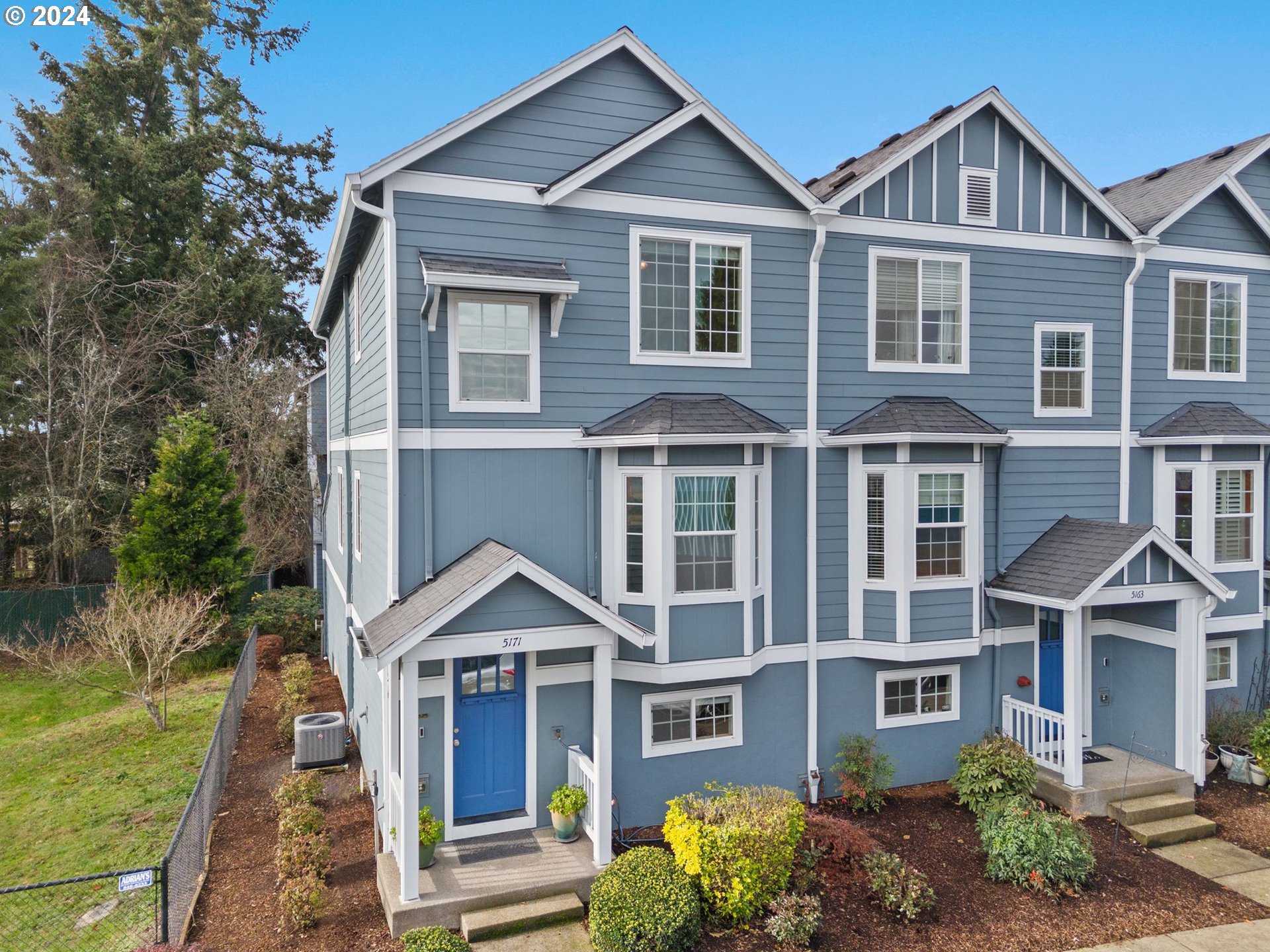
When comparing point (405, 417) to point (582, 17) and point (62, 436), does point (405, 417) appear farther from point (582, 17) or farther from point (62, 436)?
point (62, 436)

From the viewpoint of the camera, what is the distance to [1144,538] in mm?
9883

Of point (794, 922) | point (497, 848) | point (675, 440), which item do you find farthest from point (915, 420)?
point (497, 848)

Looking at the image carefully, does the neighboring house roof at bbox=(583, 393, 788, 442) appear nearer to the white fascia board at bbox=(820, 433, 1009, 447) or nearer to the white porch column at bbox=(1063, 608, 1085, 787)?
the white fascia board at bbox=(820, 433, 1009, 447)

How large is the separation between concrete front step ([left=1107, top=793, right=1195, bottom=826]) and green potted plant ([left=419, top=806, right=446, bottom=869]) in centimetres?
873

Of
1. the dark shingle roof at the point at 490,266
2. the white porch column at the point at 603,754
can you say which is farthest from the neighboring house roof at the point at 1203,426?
the dark shingle roof at the point at 490,266

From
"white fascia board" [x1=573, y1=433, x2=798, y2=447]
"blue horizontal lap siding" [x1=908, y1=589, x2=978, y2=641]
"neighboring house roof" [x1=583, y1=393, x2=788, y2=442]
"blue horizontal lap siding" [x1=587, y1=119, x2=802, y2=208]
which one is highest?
"blue horizontal lap siding" [x1=587, y1=119, x2=802, y2=208]

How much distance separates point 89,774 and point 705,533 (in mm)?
10291

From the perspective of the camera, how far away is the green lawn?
28.5ft

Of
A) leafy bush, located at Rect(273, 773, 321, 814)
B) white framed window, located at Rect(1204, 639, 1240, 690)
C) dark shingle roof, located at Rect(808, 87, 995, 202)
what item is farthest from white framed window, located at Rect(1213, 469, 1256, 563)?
leafy bush, located at Rect(273, 773, 321, 814)

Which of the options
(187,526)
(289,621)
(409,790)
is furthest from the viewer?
(289,621)

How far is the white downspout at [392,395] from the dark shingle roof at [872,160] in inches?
227

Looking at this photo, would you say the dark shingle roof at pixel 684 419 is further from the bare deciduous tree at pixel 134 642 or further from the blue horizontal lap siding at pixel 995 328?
the bare deciduous tree at pixel 134 642

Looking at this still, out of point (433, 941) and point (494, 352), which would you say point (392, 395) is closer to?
point (494, 352)

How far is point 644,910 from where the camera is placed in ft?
21.7
